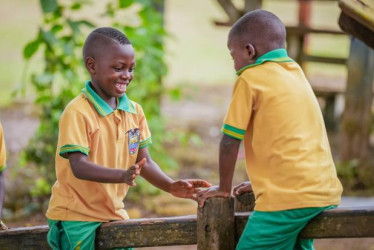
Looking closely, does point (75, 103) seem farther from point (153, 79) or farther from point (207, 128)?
point (207, 128)

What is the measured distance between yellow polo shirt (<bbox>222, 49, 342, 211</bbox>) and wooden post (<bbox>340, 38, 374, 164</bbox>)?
14.7ft

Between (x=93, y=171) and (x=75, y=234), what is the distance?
12.1 inches

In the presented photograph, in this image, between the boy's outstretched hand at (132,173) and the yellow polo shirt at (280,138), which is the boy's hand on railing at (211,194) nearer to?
the yellow polo shirt at (280,138)

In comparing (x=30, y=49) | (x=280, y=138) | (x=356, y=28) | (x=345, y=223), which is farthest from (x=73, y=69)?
(x=345, y=223)

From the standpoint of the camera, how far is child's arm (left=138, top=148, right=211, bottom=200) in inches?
119

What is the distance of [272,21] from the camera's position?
2.75 meters

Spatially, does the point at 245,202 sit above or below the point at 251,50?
below

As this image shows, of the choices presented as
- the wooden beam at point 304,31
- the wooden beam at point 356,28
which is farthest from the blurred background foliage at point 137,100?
the wooden beam at point 356,28

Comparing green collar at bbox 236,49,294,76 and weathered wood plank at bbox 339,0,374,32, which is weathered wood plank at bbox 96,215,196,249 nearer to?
green collar at bbox 236,49,294,76

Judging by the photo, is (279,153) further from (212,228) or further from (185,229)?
(185,229)

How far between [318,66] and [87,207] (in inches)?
460

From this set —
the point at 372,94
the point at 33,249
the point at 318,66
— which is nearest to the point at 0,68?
the point at 318,66

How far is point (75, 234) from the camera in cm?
284

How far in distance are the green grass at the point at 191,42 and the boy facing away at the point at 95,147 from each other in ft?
25.9
